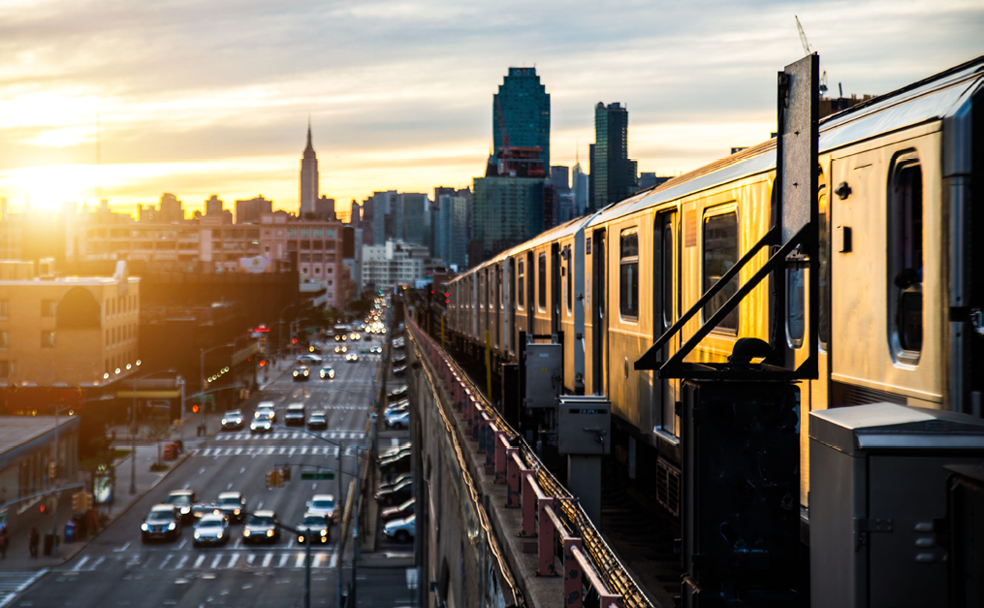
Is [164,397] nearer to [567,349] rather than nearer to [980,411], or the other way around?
[567,349]

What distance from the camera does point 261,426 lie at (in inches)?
2744

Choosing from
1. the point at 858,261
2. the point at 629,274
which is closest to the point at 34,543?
the point at 629,274

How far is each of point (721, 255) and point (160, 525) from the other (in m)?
41.2

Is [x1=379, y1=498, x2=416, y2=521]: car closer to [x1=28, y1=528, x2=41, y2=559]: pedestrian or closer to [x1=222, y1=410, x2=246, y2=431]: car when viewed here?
[x1=28, y1=528, x2=41, y2=559]: pedestrian

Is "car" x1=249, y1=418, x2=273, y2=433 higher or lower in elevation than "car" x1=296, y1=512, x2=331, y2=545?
higher

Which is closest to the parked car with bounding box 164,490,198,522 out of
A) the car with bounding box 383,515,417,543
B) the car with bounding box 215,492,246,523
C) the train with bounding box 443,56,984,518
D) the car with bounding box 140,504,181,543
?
the car with bounding box 215,492,246,523

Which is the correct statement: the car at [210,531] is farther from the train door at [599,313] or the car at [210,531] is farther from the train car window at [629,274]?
the train car window at [629,274]

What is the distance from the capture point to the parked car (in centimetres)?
4703

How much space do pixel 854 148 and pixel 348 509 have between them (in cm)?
4561

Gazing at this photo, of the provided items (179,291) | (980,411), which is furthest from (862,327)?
(179,291)

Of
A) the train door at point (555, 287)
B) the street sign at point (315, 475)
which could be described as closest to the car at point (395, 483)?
the street sign at point (315, 475)

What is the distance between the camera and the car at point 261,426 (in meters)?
69.6

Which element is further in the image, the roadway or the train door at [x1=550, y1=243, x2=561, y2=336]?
the roadway

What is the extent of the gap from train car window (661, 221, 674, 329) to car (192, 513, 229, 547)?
125 feet
